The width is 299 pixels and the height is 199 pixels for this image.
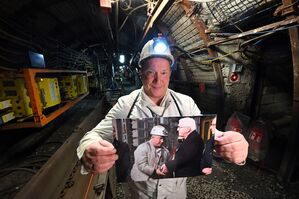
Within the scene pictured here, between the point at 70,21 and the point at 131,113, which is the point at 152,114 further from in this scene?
the point at 70,21

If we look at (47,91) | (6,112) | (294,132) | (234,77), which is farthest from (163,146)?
(234,77)

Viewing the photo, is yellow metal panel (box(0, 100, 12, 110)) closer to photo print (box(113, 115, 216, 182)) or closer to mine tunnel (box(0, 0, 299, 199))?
mine tunnel (box(0, 0, 299, 199))

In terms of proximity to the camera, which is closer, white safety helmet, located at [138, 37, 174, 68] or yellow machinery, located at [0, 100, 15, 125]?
white safety helmet, located at [138, 37, 174, 68]

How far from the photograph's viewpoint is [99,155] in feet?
3.01

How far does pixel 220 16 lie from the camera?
117 inches

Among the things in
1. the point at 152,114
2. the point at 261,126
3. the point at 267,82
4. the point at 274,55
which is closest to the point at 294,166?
the point at 261,126

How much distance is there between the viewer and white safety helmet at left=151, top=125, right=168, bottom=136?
98 cm

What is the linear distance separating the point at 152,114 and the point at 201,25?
9.74 ft

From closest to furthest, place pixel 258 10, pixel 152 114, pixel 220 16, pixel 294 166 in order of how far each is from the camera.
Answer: pixel 152 114 → pixel 258 10 → pixel 294 166 → pixel 220 16

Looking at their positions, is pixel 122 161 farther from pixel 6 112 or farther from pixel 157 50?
pixel 6 112

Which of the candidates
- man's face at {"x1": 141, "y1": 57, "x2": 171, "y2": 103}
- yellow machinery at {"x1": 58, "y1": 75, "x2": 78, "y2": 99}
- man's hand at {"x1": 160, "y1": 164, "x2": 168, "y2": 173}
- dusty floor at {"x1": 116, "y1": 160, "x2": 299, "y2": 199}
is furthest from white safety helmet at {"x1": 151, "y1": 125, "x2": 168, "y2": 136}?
yellow machinery at {"x1": 58, "y1": 75, "x2": 78, "y2": 99}

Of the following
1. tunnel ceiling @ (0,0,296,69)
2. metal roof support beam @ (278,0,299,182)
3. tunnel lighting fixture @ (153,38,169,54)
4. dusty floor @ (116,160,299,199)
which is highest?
tunnel ceiling @ (0,0,296,69)

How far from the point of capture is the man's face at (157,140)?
3.27 ft

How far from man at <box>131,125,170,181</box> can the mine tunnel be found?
0.02 metres
